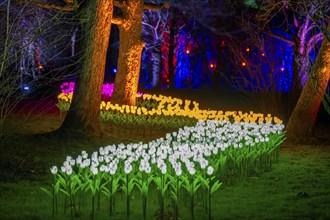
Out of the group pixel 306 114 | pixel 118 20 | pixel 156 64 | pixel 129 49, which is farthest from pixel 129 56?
pixel 156 64

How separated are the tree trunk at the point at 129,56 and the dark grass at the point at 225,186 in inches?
155

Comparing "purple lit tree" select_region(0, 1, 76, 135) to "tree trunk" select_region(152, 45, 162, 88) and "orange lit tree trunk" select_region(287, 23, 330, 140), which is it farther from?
"tree trunk" select_region(152, 45, 162, 88)

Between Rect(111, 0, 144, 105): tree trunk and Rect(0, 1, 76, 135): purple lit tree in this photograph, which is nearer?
Rect(0, 1, 76, 135): purple lit tree

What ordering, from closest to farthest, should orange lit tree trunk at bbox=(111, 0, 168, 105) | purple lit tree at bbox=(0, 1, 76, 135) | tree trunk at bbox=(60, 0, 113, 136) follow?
purple lit tree at bbox=(0, 1, 76, 135)
tree trunk at bbox=(60, 0, 113, 136)
orange lit tree trunk at bbox=(111, 0, 168, 105)

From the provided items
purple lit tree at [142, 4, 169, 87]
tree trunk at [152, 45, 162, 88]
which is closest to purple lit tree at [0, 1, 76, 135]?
A: purple lit tree at [142, 4, 169, 87]

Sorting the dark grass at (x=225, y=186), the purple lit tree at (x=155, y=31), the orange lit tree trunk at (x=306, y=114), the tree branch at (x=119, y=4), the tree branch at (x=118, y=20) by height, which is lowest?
the dark grass at (x=225, y=186)

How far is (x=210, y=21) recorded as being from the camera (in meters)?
25.1

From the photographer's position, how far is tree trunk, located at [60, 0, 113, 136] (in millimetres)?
11281

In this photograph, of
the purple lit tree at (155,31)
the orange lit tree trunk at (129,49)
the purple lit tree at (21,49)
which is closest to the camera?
the purple lit tree at (21,49)

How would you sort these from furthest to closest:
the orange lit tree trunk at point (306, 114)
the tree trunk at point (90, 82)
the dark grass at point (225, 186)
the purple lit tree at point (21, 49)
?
1. the orange lit tree trunk at point (306, 114)
2. the tree trunk at point (90, 82)
3. the purple lit tree at point (21, 49)
4. the dark grass at point (225, 186)

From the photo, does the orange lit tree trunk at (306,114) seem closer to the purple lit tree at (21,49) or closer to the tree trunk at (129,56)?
the tree trunk at (129,56)

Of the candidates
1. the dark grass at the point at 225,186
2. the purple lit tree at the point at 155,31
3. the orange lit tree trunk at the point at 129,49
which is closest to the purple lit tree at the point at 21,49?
the dark grass at the point at 225,186

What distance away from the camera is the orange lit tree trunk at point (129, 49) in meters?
15.5

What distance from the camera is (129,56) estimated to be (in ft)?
51.8
